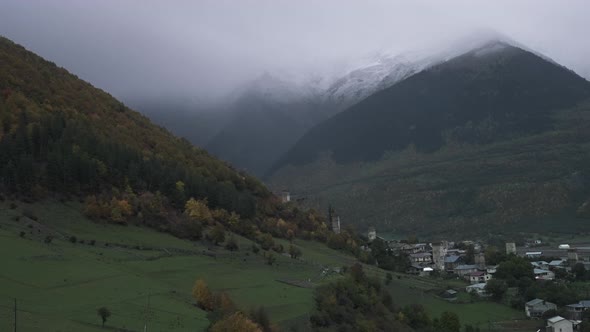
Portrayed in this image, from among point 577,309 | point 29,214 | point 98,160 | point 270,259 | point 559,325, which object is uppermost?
point 98,160

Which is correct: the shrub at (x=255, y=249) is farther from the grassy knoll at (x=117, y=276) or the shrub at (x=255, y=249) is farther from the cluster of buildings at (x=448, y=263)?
the cluster of buildings at (x=448, y=263)

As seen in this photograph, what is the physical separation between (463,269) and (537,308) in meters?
24.6

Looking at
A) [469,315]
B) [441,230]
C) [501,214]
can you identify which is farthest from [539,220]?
[469,315]

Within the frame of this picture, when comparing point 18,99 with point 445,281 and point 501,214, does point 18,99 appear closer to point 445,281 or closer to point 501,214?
point 445,281

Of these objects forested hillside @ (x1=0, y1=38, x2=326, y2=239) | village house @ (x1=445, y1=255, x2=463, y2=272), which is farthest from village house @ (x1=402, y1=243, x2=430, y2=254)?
forested hillside @ (x1=0, y1=38, x2=326, y2=239)

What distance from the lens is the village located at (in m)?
66.0

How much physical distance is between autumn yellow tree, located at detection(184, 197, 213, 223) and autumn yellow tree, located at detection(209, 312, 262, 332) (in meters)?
35.0

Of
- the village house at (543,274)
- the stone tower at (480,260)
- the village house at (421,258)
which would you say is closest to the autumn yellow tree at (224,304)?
the village house at (543,274)

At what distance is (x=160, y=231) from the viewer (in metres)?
62.5

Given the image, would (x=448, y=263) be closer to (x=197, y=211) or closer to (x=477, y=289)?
(x=477, y=289)

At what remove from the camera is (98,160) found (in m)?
66.2

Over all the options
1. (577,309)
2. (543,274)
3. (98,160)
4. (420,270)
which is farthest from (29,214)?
(543,274)

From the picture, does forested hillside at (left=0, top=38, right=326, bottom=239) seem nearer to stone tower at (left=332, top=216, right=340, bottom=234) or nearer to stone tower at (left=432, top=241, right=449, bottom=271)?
stone tower at (left=332, top=216, right=340, bottom=234)

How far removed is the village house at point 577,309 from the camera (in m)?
65.3
